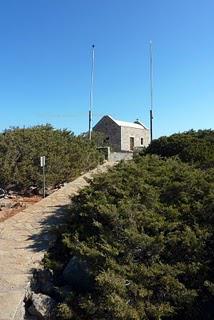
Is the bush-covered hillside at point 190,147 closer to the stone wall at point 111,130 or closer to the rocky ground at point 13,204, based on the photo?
the rocky ground at point 13,204

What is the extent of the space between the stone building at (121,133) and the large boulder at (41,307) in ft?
108

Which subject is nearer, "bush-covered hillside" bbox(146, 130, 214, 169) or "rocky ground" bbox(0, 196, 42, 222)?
"bush-covered hillside" bbox(146, 130, 214, 169)

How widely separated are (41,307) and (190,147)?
599 cm

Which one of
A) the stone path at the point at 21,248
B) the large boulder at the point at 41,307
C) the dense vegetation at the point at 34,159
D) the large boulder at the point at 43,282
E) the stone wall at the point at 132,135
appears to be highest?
the stone wall at the point at 132,135

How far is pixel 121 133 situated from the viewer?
131 ft

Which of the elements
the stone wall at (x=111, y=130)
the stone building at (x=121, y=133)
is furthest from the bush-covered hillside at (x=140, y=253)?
the stone wall at (x=111, y=130)

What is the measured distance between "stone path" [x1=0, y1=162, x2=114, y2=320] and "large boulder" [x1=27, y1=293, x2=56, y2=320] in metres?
0.20

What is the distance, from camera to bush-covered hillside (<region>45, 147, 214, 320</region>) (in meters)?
5.18

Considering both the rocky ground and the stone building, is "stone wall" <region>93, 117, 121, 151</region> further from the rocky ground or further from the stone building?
the rocky ground

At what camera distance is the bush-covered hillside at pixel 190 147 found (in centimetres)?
964

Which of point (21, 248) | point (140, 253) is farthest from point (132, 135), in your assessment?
point (140, 253)

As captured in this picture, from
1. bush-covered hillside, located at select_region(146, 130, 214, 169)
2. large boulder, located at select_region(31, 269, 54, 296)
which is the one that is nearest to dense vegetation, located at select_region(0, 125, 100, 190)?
bush-covered hillside, located at select_region(146, 130, 214, 169)

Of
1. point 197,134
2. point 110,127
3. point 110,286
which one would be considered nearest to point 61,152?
point 197,134

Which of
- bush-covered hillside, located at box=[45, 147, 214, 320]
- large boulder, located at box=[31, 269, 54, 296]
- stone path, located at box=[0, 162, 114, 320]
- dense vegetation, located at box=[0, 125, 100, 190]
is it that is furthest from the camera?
dense vegetation, located at box=[0, 125, 100, 190]
